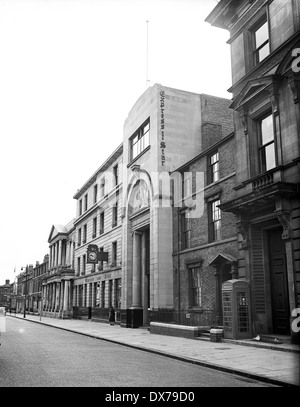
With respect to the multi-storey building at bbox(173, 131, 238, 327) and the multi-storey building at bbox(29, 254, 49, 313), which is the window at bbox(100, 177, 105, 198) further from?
the multi-storey building at bbox(29, 254, 49, 313)

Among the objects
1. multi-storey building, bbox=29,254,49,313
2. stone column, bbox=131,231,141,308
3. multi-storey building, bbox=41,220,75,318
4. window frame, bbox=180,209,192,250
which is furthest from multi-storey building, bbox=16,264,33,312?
window frame, bbox=180,209,192,250

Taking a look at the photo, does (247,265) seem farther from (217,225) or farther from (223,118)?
(223,118)

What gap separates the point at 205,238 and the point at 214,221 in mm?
1265

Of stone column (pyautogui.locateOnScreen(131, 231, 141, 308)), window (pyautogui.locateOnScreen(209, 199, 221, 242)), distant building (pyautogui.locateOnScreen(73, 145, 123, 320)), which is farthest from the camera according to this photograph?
distant building (pyautogui.locateOnScreen(73, 145, 123, 320))

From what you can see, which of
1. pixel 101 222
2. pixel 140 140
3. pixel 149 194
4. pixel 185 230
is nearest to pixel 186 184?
pixel 185 230

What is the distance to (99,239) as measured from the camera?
4350 centimetres

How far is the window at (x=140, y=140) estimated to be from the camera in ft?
103

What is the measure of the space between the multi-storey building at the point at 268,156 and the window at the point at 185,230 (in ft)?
22.3

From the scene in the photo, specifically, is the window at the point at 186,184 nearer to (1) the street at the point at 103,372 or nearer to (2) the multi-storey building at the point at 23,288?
(1) the street at the point at 103,372

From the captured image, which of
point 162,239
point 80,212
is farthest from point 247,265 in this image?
point 80,212

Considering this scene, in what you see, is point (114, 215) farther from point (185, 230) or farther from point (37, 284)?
point (37, 284)

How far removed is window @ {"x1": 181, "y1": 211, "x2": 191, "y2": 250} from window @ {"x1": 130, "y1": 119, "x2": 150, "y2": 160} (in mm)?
Result: 6729

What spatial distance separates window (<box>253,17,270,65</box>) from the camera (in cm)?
1955

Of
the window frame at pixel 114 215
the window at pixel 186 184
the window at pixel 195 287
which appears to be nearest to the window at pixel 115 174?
the window frame at pixel 114 215
